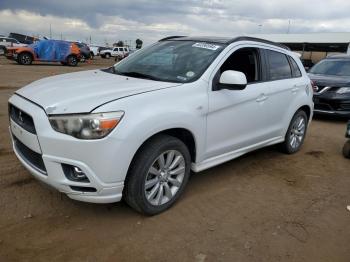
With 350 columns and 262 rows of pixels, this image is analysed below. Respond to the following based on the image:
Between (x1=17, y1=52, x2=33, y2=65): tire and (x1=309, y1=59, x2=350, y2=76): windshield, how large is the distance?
70.2 feet

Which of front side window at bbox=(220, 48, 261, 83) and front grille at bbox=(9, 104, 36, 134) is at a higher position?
front side window at bbox=(220, 48, 261, 83)

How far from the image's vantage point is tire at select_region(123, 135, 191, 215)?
3.54 m

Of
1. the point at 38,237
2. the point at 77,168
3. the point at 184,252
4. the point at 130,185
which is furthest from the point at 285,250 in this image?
the point at 38,237

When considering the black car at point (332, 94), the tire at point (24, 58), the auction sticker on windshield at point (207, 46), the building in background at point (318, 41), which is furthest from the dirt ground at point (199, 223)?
the building in background at point (318, 41)

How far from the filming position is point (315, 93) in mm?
9570

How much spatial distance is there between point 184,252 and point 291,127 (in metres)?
3.36

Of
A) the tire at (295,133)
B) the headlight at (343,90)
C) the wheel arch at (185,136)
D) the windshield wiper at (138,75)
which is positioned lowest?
the tire at (295,133)

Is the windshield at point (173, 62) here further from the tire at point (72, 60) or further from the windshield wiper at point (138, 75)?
the tire at point (72, 60)

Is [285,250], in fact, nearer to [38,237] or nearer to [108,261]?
[108,261]

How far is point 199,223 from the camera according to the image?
3809 millimetres

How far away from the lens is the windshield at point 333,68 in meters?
10.4

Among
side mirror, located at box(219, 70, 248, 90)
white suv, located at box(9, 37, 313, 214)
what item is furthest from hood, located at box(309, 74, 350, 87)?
side mirror, located at box(219, 70, 248, 90)

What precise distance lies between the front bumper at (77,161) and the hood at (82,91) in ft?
0.51

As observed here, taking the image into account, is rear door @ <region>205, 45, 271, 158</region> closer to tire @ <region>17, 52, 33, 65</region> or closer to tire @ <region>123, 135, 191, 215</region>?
tire @ <region>123, 135, 191, 215</region>
